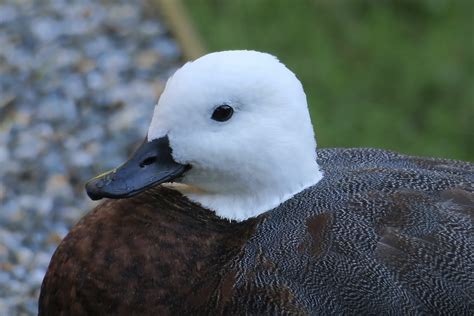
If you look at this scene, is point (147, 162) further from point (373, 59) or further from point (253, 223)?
point (373, 59)

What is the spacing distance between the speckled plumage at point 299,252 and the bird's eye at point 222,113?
206 mm

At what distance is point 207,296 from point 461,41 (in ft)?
6.75

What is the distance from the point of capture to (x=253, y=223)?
1840 millimetres

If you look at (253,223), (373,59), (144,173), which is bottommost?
(253,223)

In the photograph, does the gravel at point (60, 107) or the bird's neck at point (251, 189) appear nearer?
the bird's neck at point (251, 189)

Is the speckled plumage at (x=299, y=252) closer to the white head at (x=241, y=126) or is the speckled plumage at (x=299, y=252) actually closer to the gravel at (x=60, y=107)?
the white head at (x=241, y=126)

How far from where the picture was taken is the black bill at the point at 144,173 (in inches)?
70.3

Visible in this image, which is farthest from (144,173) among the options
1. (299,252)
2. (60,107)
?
(60,107)

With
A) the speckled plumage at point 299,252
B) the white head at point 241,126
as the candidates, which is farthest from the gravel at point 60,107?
the white head at point 241,126

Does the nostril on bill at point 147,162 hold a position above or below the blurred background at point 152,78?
below

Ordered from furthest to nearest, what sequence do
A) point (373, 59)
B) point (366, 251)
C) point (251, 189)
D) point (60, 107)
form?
point (373, 59) → point (60, 107) → point (251, 189) → point (366, 251)

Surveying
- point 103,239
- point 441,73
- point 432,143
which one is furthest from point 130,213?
point 441,73

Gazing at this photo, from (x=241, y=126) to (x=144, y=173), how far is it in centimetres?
19

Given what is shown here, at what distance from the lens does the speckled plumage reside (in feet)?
5.59
